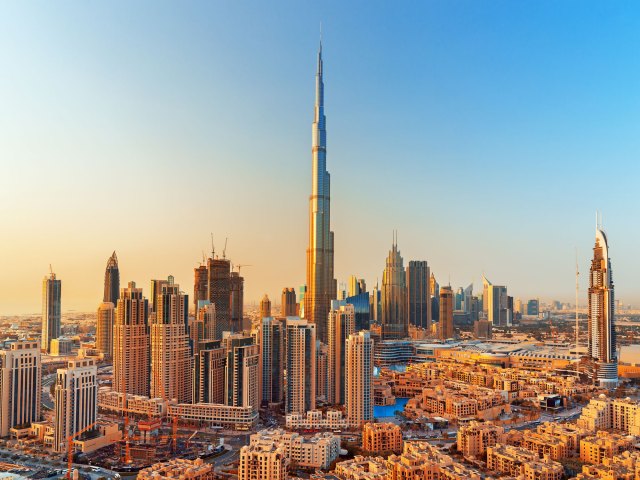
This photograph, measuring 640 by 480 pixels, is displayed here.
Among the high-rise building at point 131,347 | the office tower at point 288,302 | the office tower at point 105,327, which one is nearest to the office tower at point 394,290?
the office tower at point 288,302

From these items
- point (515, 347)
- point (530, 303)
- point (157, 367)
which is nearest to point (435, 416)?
point (157, 367)

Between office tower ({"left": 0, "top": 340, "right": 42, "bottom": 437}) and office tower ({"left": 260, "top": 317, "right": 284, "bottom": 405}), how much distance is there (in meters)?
4.96

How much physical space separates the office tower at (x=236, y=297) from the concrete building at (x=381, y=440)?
43.6ft

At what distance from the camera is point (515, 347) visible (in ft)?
86.5

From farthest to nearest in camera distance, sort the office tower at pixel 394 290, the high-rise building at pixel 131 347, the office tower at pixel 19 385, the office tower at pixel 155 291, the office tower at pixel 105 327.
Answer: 1. the office tower at pixel 394 290
2. the office tower at pixel 105 327
3. the office tower at pixel 155 291
4. the high-rise building at pixel 131 347
5. the office tower at pixel 19 385

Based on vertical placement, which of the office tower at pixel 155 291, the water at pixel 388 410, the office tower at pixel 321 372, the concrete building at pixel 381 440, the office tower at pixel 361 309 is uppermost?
the office tower at pixel 155 291

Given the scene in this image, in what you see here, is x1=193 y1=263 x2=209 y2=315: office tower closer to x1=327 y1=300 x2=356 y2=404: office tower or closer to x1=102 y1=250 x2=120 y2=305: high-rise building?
x1=102 y1=250 x2=120 y2=305: high-rise building

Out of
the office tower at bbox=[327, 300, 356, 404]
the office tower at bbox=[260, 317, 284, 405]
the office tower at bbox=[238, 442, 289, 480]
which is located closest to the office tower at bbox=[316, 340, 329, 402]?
the office tower at bbox=[327, 300, 356, 404]

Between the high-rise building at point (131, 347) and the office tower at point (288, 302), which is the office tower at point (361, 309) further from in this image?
the high-rise building at point (131, 347)

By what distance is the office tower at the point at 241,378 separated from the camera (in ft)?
43.2

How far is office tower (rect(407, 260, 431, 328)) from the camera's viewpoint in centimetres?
3709

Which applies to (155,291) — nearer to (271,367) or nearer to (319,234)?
(271,367)

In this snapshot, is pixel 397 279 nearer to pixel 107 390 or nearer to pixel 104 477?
pixel 107 390

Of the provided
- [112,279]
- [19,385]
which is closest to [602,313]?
[19,385]
